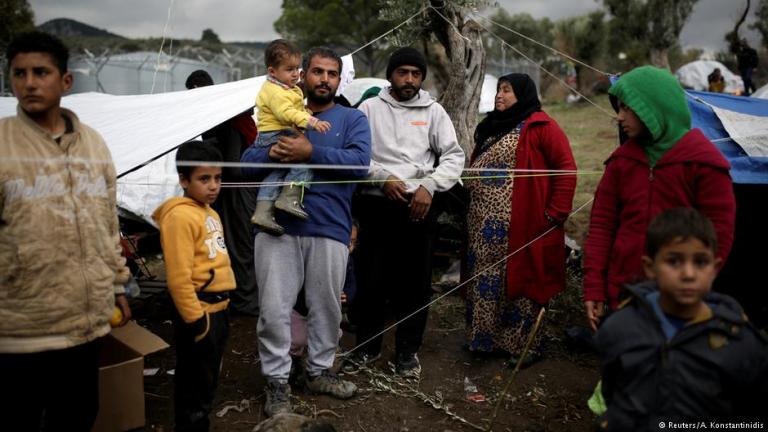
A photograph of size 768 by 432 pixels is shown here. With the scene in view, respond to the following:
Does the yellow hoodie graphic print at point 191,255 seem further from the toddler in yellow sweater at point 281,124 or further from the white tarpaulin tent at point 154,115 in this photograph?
the white tarpaulin tent at point 154,115

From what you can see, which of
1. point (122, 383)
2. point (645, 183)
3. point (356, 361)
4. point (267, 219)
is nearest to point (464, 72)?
point (356, 361)

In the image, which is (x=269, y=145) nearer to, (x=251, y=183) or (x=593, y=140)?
(x=251, y=183)

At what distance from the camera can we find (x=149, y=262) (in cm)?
621

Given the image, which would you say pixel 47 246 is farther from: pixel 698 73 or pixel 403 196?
pixel 698 73

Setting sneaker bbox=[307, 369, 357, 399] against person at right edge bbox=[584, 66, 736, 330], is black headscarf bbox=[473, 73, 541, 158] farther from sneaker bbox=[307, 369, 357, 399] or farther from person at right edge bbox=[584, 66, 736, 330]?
sneaker bbox=[307, 369, 357, 399]

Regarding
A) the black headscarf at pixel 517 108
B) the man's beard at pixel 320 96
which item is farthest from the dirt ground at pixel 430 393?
the man's beard at pixel 320 96

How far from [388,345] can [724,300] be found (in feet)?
8.19

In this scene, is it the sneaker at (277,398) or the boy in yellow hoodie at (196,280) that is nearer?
the boy in yellow hoodie at (196,280)

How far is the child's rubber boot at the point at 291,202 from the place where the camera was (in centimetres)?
288

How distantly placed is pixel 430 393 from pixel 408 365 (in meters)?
0.25

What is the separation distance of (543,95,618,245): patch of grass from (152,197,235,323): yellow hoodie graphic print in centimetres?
309

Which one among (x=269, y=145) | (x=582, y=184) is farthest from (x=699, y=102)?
(x=582, y=184)

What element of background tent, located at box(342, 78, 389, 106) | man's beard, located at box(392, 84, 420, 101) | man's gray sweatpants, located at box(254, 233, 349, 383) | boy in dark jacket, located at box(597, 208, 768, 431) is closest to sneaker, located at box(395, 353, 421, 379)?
man's gray sweatpants, located at box(254, 233, 349, 383)

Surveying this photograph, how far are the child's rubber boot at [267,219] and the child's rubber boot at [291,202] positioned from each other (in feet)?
0.22
